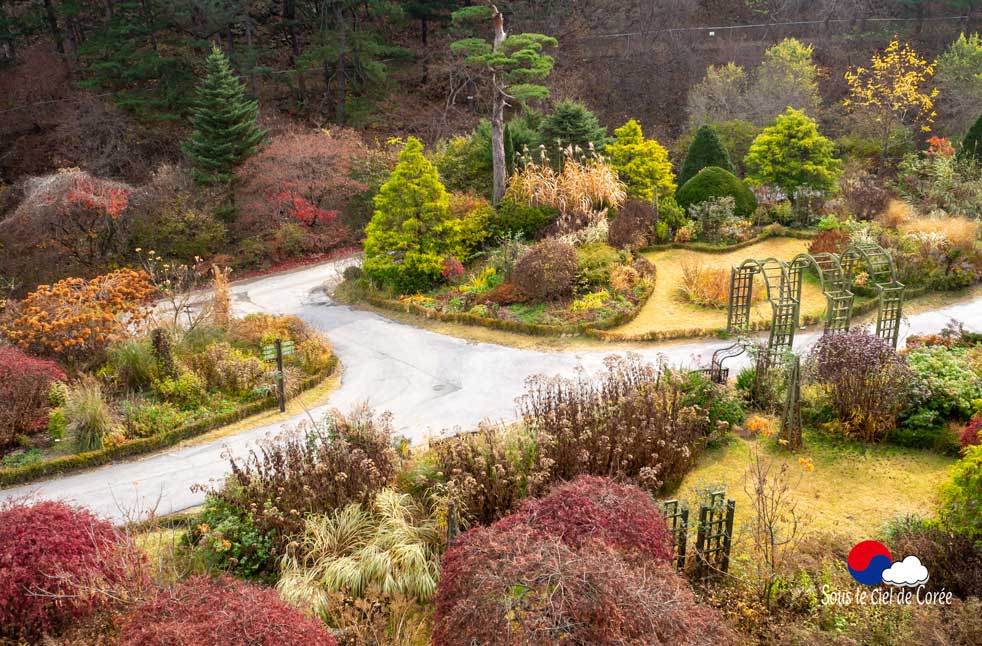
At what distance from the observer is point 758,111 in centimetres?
2747

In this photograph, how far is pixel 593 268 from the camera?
14.8m

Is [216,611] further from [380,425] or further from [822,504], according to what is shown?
[822,504]

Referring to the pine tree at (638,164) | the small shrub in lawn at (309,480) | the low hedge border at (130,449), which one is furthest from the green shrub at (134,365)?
the pine tree at (638,164)

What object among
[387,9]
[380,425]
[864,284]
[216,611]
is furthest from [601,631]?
[387,9]

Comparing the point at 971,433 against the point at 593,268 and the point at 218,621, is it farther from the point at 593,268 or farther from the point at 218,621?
the point at 593,268

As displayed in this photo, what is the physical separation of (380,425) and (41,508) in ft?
10.6

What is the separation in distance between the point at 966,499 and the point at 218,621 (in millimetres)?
5705

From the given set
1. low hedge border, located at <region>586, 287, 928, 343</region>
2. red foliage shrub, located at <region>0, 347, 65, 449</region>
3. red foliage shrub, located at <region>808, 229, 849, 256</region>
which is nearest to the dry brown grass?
red foliage shrub, located at <region>808, 229, 849, 256</region>

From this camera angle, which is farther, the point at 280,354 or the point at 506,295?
the point at 506,295

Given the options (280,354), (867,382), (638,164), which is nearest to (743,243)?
(638,164)

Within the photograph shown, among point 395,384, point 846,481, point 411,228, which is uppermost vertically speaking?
point 411,228

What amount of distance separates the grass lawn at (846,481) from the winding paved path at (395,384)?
1911 millimetres

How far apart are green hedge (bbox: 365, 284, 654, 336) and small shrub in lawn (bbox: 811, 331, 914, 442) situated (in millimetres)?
4799

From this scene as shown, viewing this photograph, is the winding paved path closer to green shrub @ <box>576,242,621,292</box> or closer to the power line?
green shrub @ <box>576,242,621,292</box>
